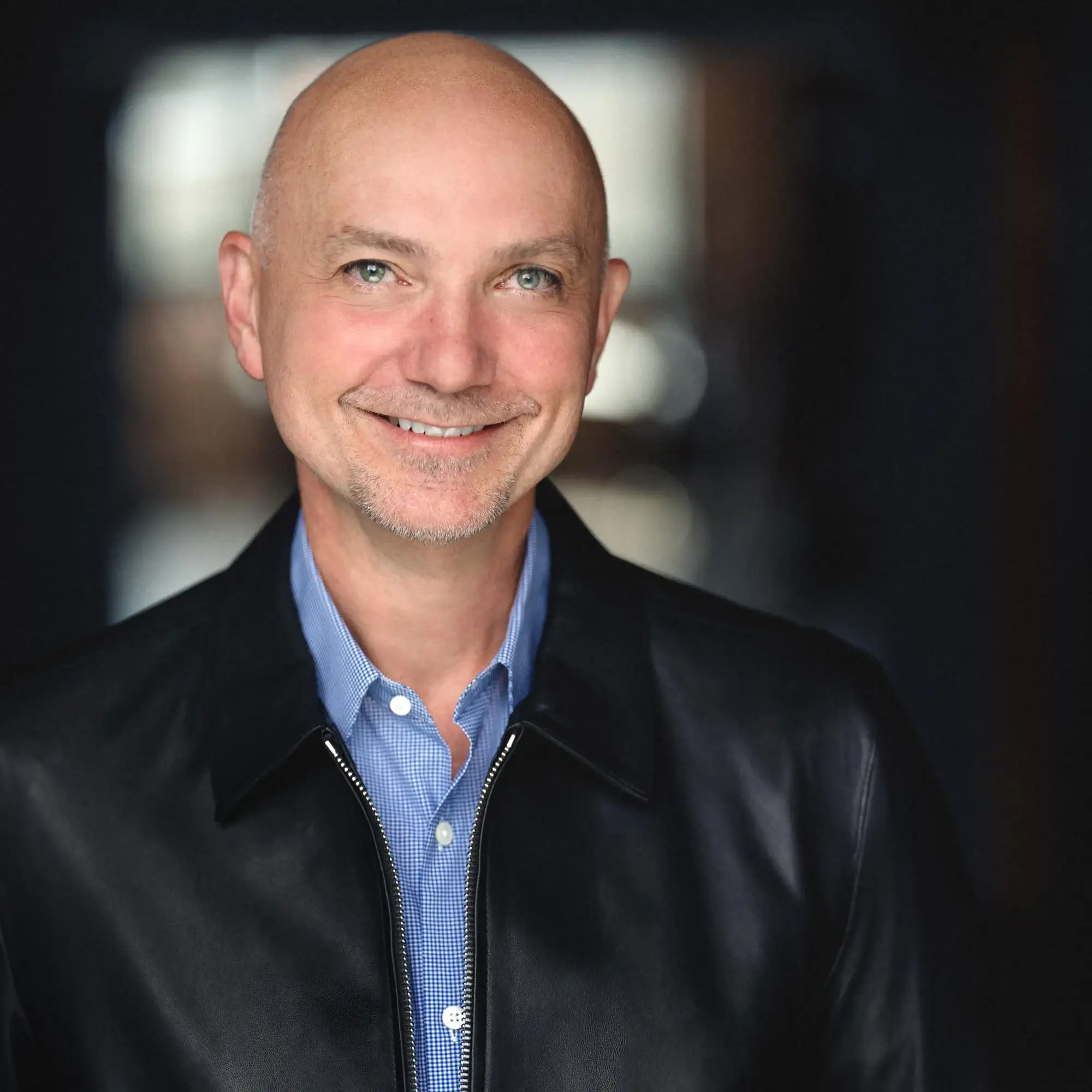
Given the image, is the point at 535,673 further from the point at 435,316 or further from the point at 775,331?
the point at 775,331

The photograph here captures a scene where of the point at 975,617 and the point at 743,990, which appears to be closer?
the point at 743,990

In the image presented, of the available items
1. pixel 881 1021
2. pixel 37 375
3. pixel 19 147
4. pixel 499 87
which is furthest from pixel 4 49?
pixel 881 1021

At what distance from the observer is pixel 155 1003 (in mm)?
1604

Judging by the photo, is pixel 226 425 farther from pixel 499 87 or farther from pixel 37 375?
pixel 499 87

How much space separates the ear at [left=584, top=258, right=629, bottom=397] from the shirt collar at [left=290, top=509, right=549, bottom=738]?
0.22 metres

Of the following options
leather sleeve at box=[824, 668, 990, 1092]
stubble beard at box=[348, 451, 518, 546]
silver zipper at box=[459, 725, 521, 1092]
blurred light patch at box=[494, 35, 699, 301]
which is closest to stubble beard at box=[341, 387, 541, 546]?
stubble beard at box=[348, 451, 518, 546]

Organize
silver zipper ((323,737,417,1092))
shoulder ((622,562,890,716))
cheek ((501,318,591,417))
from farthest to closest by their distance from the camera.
A: shoulder ((622,562,890,716)) < cheek ((501,318,591,417)) < silver zipper ((323,737,417,1092))

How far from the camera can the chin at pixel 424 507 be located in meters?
1.70

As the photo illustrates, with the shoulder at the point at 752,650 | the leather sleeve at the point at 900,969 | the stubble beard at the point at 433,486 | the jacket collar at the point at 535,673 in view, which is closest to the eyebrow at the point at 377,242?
the stubble beard at the point at 433,486

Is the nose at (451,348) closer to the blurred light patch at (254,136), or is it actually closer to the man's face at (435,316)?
the man's face at (435,316)

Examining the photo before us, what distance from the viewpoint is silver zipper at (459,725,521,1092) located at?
1617mm

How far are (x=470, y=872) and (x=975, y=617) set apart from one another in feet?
8.39

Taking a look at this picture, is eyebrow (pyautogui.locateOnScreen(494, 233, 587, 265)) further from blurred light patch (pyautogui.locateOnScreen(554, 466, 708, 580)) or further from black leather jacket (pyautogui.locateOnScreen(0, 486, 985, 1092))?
blurred light patch (pyautogui.locateOnScreen(554, 466, 708, 580))

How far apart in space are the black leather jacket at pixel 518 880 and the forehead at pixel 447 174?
0.40 m
